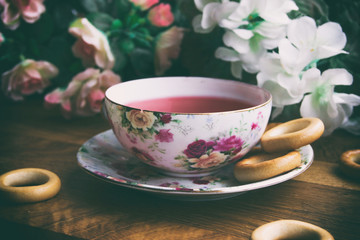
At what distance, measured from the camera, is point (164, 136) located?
546mm

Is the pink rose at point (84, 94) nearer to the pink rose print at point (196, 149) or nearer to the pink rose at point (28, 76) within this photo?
the pink rose at point (28, 76)

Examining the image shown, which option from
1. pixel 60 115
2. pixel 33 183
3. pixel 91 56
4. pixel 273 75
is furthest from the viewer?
pixel 60 115

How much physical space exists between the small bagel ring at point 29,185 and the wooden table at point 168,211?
12mm

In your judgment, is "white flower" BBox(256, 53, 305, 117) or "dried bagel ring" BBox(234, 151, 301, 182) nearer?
"dried bagel ring" BBox(234, 151, 301, 182)

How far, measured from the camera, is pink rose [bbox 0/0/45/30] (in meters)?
0.90

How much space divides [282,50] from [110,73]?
0.40 metres

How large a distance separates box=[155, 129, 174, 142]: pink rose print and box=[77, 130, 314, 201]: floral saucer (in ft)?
0.21

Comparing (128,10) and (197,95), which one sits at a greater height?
(128,10)

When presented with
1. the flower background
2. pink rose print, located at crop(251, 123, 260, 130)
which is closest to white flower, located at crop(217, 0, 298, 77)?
the flower background

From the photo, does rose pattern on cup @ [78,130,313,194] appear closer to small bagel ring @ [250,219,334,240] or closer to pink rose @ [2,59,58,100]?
small bagel ring @ [250,219,334,240]

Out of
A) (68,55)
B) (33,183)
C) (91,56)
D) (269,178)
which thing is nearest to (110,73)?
(91,56)

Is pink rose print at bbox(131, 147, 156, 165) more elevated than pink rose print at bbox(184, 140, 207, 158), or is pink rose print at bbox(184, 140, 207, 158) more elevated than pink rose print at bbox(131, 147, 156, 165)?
pink rose print at bbox(184, 140, 207, 158)

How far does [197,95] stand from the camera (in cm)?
75

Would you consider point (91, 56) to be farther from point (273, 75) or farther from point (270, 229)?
point (270, 229)
